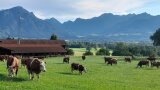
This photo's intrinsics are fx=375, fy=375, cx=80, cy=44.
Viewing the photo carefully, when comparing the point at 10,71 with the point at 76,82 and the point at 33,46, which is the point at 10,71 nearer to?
the point at 76,82

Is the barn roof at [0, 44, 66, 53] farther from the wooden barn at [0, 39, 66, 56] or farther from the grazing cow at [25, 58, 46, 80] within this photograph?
the grazing cow at [25, 58, 46, 80]

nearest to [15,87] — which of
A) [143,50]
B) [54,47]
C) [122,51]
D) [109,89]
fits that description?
[109,89]

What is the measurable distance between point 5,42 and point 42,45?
1163 centimetres

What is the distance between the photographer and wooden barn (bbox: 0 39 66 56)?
104537 mm

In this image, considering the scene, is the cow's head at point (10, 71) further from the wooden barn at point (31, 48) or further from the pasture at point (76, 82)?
the wooden barn at point (31, 48)

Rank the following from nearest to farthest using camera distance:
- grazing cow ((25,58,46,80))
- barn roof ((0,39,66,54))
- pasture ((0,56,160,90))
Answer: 1. pasture ((0,56,160,90))
2. grazing cow ((25,58,46,80))
3. barn roof ((0,39,66,54))

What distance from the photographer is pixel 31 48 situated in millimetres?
109625

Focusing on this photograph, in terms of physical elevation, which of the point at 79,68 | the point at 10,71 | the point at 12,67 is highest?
the point at 12,67

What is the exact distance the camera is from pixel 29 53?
347ft

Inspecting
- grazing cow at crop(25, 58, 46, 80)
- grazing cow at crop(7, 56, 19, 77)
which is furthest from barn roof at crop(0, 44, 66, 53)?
grazing cow at crop(25, 58, 46, 80)

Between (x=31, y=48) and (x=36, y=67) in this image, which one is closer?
(x=36, y=67)

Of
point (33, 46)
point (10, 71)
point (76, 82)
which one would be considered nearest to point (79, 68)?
point (76, 82)

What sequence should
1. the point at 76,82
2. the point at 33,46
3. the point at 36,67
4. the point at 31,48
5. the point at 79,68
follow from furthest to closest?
the point at 33,46, the point at 31,48, the point at 79,68, the point at 76,82, the point at 36,67

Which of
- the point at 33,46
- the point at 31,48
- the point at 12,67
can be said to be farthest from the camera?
the point at 33,46
